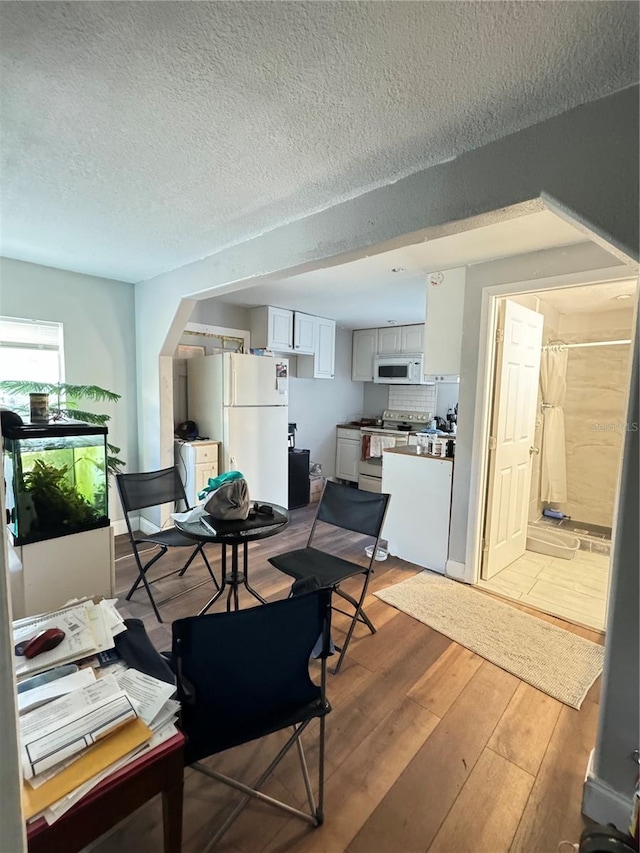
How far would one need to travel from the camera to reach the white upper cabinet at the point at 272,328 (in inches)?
178

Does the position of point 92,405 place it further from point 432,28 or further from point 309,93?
point 432,28

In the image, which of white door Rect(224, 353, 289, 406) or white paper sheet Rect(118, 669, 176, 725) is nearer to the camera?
white paper sheet Rect(118, 669, 176, 725)

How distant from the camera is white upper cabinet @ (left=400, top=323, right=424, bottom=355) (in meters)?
5.28

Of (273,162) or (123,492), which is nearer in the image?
(273,162)

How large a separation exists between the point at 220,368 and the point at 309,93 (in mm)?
2717

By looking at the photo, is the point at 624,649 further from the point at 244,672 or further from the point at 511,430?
the point at 511,430

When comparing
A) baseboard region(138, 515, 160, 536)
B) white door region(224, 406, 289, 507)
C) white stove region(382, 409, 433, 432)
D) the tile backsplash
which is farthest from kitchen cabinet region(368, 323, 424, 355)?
baseboard region(138, 515, 160, 536)

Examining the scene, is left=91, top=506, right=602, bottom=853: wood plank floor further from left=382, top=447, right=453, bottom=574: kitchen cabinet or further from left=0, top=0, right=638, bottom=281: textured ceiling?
left=0, top=0, right=638, bottom=281: textured ceiling

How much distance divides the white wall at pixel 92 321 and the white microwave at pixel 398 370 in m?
3.25

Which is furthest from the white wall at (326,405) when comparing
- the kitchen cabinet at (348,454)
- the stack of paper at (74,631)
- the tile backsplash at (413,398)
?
the stack of paper at (74,631)

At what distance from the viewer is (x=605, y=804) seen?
53.5 inches

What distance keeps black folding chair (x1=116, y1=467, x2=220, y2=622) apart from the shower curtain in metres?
3.46

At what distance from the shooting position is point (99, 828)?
864 millimetres

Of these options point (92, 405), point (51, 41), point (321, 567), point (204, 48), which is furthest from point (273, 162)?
point (92, 405)
